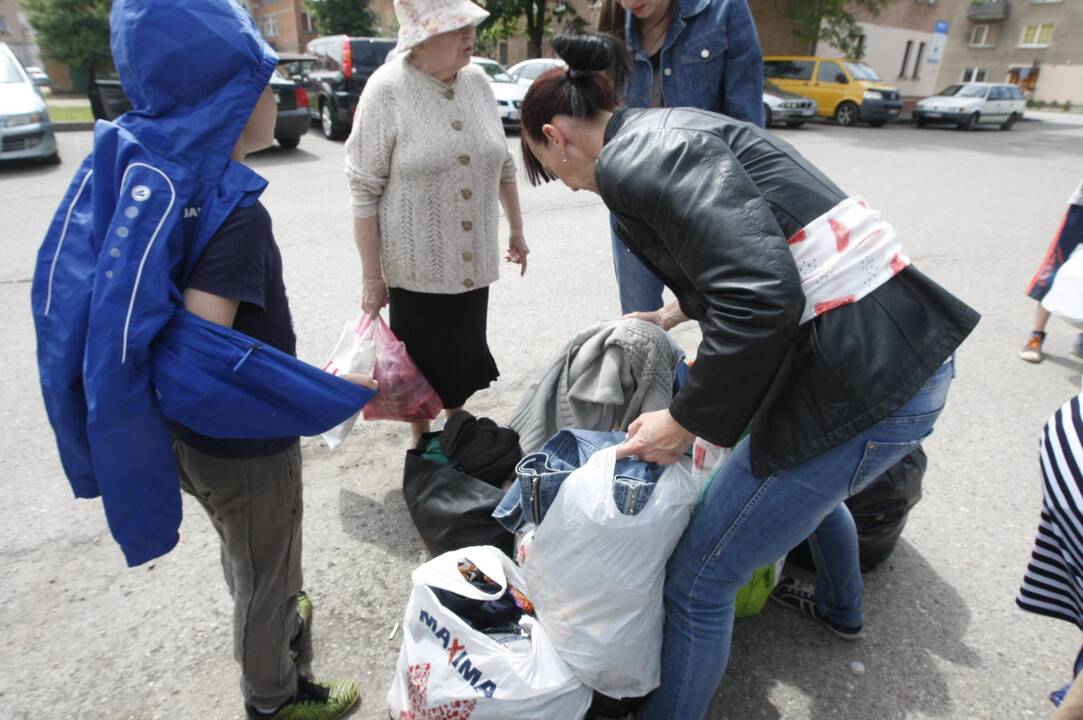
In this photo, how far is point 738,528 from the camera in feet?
5.06

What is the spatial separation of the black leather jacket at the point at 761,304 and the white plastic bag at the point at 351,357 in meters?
1.41

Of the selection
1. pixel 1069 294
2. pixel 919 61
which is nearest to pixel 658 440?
pixel 1069 294

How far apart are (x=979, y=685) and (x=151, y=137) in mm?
2610

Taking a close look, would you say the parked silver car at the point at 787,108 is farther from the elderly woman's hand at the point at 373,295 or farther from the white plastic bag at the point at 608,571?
the white plastic bag at the point at 608,571

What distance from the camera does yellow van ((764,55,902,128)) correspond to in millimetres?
18484

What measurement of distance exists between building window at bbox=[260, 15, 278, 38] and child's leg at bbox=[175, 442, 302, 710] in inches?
A: 1945

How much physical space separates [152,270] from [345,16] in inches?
1343

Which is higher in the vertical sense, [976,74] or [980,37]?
[980,37]

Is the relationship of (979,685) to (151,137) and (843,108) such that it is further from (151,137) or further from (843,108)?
(843,108)

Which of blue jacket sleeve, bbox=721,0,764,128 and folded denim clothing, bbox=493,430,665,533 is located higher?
blue jacket sleeve, bbox=721,0,764,128

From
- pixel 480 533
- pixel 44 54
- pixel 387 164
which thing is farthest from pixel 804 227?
pixel 44 54

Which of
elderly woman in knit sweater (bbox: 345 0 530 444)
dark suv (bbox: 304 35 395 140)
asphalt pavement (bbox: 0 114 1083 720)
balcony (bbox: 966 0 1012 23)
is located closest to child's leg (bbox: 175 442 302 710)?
asphalt pavement (bbox: 0 114 1083 720)

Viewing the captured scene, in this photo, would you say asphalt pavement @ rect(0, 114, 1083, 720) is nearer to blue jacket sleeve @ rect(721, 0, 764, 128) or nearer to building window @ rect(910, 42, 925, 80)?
blue jacket sleeve @ rect(721, 0, 764, 128)

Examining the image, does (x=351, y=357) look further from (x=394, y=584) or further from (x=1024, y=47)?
(x=1024, y=47)
